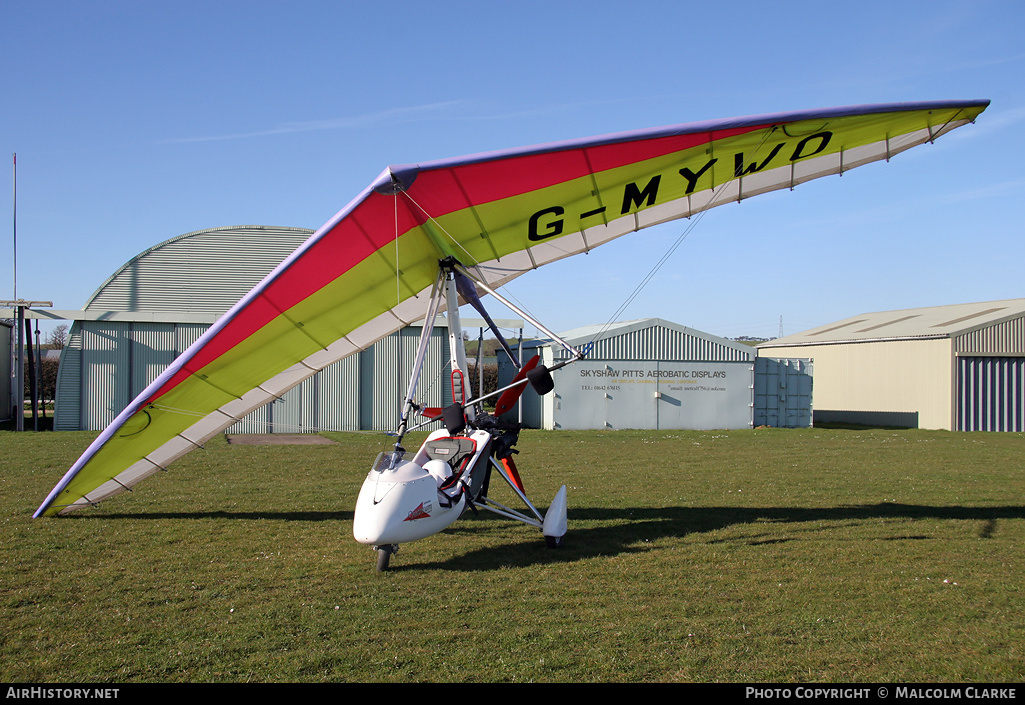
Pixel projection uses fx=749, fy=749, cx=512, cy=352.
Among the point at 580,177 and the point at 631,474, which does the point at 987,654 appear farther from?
the point at 631,474

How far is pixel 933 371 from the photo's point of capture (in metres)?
28.3

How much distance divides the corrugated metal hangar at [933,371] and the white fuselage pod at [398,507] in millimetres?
26111

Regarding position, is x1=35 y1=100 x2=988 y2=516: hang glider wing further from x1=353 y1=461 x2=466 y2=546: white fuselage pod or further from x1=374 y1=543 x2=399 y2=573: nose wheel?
x1=374 y1=543 x2=399 y2=573: nose wheel

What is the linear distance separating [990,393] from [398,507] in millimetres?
28003

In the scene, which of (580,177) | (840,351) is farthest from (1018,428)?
(580,177)

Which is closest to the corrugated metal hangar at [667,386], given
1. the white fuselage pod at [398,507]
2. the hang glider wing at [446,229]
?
the hang glider wing at [446,229]

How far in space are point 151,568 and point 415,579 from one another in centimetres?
253

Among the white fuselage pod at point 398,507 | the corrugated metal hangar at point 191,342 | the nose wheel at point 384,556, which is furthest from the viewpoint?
the corrugated metal hangar at point 191,342

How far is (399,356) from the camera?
84.3 ft

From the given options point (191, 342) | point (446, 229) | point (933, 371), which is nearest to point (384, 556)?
point (446, 229)

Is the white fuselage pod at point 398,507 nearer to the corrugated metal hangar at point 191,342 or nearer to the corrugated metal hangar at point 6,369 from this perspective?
the corrugated metal hangar at point 191,342

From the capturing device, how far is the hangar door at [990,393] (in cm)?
2738

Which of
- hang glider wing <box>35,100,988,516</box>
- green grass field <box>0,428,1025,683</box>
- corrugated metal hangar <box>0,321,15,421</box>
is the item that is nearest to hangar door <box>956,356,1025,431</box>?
green grass field <box>0,428,1025,683</box>

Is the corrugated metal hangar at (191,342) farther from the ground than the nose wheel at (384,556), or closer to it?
farther from the ground
